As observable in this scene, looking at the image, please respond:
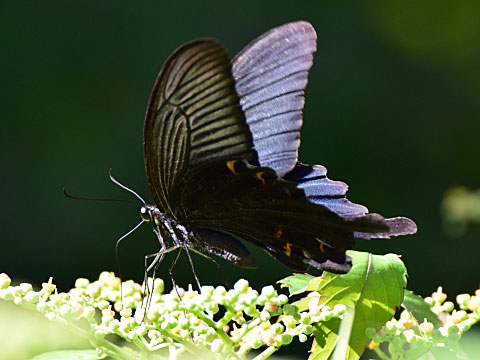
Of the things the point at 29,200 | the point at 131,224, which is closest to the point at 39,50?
the point at 29,200

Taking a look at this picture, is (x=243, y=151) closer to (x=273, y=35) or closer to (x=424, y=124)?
(x=273, y=35)

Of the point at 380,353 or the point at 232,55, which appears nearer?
the point at 380,353

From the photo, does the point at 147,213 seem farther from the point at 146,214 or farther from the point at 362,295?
the point at 362,295

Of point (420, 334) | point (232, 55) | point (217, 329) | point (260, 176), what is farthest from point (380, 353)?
Result: point (232, 55)

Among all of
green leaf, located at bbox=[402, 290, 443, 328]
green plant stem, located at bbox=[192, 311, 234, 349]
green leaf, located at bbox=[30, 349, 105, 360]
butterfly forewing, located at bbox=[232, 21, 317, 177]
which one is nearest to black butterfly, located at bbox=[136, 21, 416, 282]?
butterfly forewing, located at bbox=[232, 21, 317, 177]

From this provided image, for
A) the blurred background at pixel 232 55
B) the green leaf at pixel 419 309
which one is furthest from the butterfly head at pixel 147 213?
the blurred background at pixel 232 55
